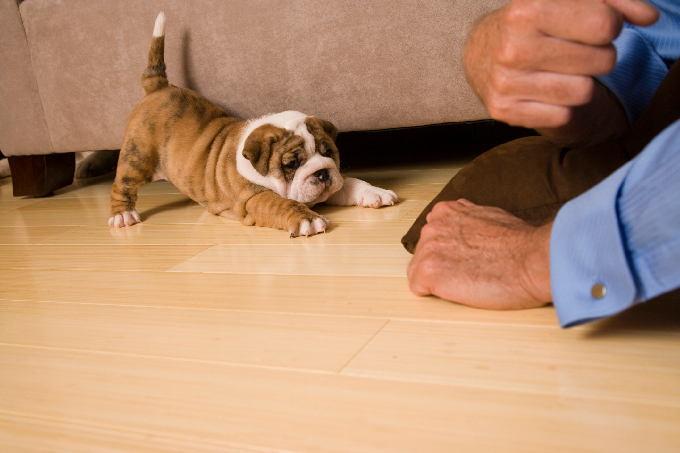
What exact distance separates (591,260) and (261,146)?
1.24 meters

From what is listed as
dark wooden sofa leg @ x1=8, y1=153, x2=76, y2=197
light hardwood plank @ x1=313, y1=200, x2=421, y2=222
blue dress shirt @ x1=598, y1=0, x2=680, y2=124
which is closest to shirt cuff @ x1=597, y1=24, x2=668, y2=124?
blue dress shirt @ x1=598, y1=0, x2=680, y2=124

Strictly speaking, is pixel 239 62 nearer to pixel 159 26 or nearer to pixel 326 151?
pixel 159 26

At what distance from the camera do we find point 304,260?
135cm

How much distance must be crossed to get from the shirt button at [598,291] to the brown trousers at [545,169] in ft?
1.15

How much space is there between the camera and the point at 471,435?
0.62 m


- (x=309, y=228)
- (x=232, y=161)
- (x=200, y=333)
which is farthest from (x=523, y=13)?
(x=232, y=161)

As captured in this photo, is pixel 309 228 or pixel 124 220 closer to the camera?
pixel 309 228

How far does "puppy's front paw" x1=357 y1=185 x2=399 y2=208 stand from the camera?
1.80 meters

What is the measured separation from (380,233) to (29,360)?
830 millimetres

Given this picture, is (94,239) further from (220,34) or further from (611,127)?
(611,127)

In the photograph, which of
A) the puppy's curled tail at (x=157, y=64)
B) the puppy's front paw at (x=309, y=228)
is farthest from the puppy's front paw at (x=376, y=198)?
the puppy's curled tail at (x=157, y=64)

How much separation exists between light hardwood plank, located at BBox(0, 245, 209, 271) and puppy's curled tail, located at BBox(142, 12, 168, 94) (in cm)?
70

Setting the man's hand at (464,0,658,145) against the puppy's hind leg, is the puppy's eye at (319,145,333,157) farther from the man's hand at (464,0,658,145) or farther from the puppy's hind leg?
the man's hand at (464,0,658,145)

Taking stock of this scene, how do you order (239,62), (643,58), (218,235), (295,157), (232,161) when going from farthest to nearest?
(239,62)
(232,161)
(295,157)
(218,235)
(643,58)
